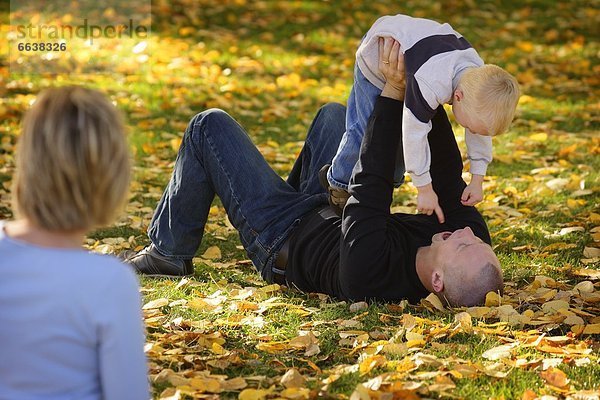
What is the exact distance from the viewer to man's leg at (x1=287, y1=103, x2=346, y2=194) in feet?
15.3

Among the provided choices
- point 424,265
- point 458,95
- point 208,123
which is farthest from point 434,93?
point 208,123

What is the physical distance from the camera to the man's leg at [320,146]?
4.65 metres

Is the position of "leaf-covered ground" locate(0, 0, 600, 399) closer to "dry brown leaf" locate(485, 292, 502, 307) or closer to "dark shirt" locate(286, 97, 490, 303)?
"dry brown leaf" locate(485, 292, 502, 307)

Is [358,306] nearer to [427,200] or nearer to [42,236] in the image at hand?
[427,200]

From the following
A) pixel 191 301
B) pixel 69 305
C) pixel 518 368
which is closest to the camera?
pixel 69 305

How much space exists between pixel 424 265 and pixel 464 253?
195 mm

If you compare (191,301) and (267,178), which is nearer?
(191,301)

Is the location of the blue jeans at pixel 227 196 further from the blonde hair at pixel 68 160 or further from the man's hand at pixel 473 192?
the blonde hair at pixel 68 160

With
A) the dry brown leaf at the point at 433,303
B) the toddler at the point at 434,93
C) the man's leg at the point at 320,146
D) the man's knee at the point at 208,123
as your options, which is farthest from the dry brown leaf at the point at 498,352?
the man's knee at the point at 208,123

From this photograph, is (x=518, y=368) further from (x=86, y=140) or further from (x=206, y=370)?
(x=86, y=140)

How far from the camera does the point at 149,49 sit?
10.9 meters

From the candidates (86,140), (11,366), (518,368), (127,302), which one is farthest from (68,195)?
(518,368)

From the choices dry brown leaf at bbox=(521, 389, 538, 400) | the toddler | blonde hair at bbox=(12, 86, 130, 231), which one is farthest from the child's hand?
blonde hair at bbox=(12, 86, 130, 231)

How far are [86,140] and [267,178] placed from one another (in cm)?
236
